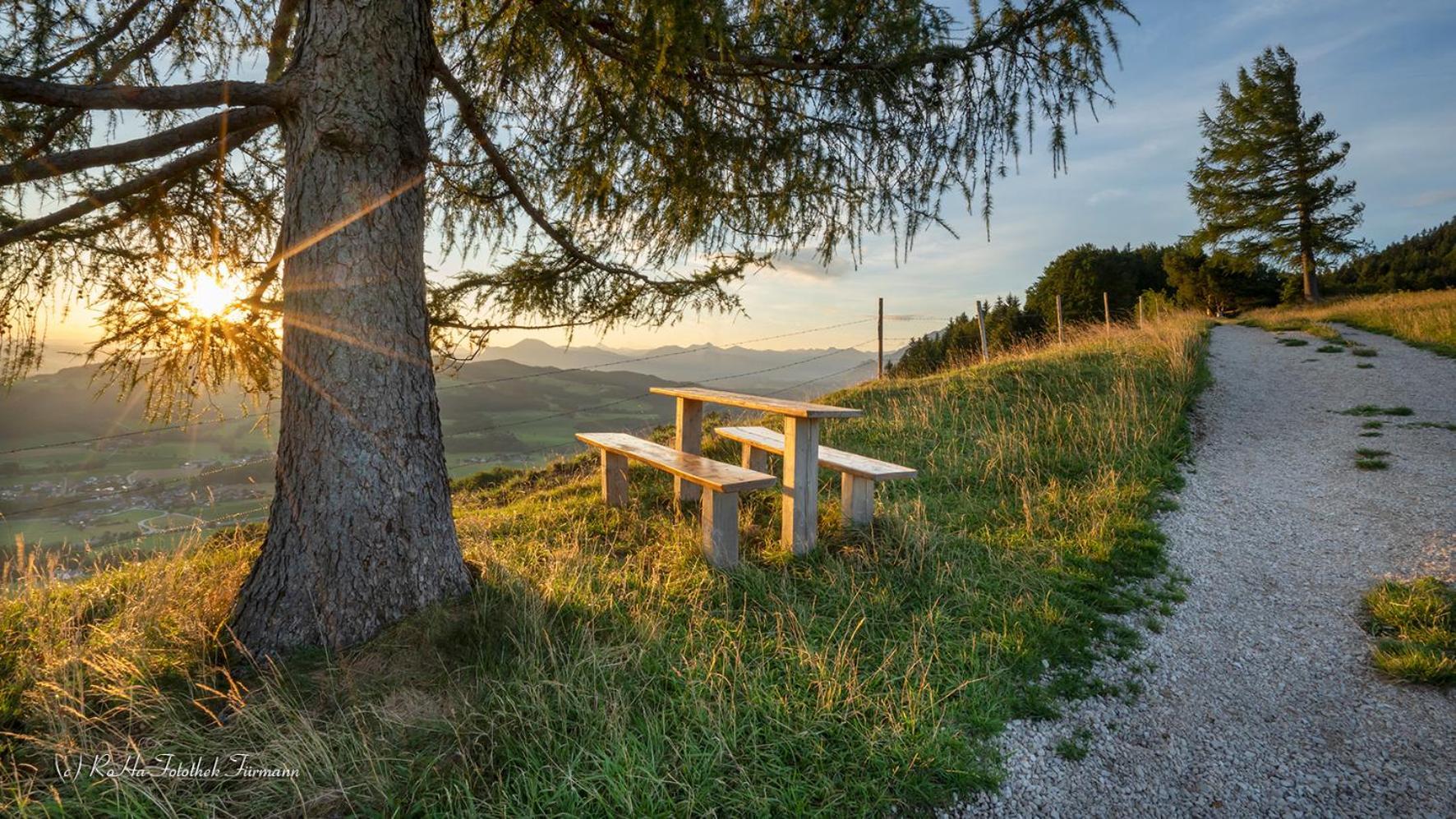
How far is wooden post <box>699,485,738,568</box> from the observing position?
389 centimetres

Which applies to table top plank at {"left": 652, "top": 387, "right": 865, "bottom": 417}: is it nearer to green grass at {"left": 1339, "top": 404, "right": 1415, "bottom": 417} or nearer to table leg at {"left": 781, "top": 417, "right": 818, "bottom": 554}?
table leg at {"left": 781, "top": 417, "right": 818, "bottom": 554}

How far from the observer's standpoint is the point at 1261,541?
199 inches

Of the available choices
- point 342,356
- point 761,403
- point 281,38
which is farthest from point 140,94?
point 761,403

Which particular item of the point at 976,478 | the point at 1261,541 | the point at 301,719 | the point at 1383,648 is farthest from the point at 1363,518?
the point at 301,719

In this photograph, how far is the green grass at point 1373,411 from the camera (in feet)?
25.7

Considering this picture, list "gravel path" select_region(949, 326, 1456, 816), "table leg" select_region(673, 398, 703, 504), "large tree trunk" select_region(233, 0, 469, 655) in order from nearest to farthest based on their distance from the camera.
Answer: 1. "gravel path" select_region(949, 326, 1456, 816)
2. "large tree trunk" select_region(233, 0, 469, 655)
3. "table leg" select_region(673, 398, 703, 504)

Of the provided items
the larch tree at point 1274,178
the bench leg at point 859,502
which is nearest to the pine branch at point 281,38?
the bench leg at point 859,502

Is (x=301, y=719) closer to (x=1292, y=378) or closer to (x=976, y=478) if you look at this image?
(x=976, y=478)

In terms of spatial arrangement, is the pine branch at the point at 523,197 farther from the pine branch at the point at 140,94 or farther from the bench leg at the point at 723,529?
the bench leg at the point at 723,529

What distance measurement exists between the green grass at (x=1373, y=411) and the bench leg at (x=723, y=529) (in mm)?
8861

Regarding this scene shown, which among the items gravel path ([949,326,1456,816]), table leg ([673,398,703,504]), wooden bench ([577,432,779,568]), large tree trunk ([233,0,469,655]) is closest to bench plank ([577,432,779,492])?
wooden bench ([577,432,779,568])

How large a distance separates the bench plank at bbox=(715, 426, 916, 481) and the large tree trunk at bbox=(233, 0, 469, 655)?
8.16 ft

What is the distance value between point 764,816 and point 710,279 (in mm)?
2832

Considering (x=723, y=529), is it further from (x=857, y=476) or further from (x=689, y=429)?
(x=689, y=429)
